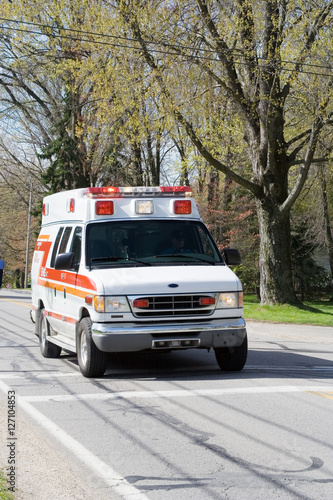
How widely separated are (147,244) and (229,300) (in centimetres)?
148

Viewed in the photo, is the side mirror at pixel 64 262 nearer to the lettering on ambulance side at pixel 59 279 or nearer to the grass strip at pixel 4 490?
the lettering on ambulance side at pixel 59 279

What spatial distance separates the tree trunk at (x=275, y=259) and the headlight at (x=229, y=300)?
13696mm

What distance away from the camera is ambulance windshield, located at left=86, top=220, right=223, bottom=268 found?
10.1 m

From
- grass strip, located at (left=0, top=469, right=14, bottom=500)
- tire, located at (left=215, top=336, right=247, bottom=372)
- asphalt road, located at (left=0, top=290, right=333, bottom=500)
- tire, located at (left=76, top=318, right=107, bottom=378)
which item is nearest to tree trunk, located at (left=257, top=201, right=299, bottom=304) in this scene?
asphalt road, located at (left=0, top=290, right=333, bottom=500)

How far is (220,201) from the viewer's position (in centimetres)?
3884

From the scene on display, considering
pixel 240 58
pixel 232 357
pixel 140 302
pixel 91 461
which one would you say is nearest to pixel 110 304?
pixel 140 302

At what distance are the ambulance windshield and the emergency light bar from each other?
45cm

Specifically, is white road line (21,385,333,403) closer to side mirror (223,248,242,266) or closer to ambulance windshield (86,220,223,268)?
ambulance windshield (86,220,223,268)

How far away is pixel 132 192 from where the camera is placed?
10.7 m

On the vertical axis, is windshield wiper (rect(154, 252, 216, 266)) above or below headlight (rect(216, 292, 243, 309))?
above

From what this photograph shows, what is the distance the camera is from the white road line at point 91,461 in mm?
4980

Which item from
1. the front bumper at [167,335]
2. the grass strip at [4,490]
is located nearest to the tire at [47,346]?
the front bumper at [167,335]

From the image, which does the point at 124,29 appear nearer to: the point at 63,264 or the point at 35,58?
the point at 63,264

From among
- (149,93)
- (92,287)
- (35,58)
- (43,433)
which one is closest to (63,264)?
(92,287)
